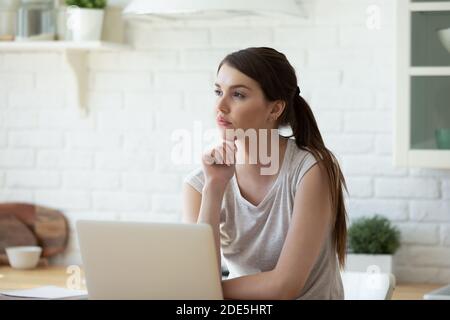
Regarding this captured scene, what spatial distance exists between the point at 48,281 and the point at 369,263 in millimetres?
1099

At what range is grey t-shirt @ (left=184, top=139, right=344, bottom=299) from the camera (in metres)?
2.10

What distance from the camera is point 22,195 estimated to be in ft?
11.6

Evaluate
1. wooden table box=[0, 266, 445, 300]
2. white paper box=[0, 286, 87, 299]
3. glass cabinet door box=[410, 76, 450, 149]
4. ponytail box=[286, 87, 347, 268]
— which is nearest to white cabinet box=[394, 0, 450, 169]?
glass cabinet door box=[410, 76, 450, 149]

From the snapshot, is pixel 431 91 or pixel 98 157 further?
pixel 98 157

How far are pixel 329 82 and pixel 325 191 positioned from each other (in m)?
1.21

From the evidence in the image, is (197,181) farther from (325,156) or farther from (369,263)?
(369,263)

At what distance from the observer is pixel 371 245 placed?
119 inches


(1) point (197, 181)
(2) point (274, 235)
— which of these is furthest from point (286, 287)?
(1) point (197, 181)

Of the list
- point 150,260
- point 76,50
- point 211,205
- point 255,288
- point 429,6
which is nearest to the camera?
point 150,260

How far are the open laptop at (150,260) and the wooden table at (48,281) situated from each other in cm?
131

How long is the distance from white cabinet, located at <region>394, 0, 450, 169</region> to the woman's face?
911mm

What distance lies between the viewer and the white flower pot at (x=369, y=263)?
9.89ft
